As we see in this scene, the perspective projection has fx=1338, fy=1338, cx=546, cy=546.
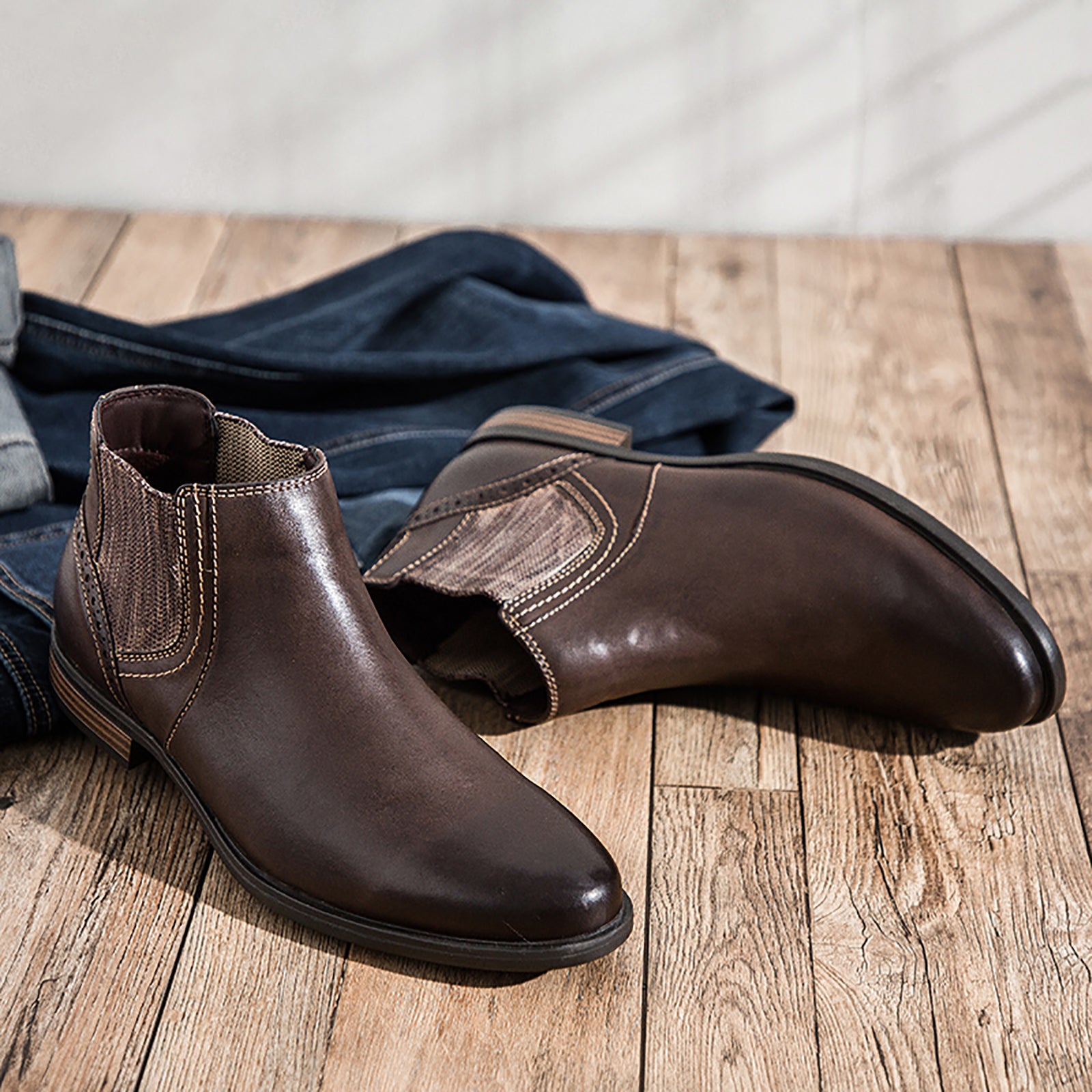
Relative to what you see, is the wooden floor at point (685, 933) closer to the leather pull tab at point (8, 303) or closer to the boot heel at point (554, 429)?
the boot heel at point (554, 429)

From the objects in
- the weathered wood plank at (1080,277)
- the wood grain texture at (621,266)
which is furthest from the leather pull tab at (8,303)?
the weathered wood plank at (1080,277)

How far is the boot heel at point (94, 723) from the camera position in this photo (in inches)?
32.6

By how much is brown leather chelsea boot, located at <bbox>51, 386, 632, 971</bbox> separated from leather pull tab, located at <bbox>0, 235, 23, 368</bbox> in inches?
19.3

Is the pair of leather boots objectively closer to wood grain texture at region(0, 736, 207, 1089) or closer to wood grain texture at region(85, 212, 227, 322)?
wood grain texture at region(0, 736, 207, 1089)

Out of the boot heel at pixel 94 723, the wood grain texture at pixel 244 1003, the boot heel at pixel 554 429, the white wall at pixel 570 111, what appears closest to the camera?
the wood grain texture at pixel 244 1003

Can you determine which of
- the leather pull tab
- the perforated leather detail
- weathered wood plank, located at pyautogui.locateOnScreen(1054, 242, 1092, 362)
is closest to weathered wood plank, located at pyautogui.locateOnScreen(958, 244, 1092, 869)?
weathered wood plank, located at pyautogui.locateOnScreen(1054, 242, 1092, 362)

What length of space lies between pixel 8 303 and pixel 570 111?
3.04 ft

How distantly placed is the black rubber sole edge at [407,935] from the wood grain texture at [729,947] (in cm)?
5

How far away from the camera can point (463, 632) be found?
3.22 feet

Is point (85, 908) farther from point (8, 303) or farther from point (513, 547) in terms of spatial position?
point (8, 303)

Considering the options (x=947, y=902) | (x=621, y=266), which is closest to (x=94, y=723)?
(x=947, y=902)

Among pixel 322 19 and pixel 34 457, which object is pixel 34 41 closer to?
pixel 322 19

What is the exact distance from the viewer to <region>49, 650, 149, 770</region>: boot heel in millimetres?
828

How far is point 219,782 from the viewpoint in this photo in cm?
76
